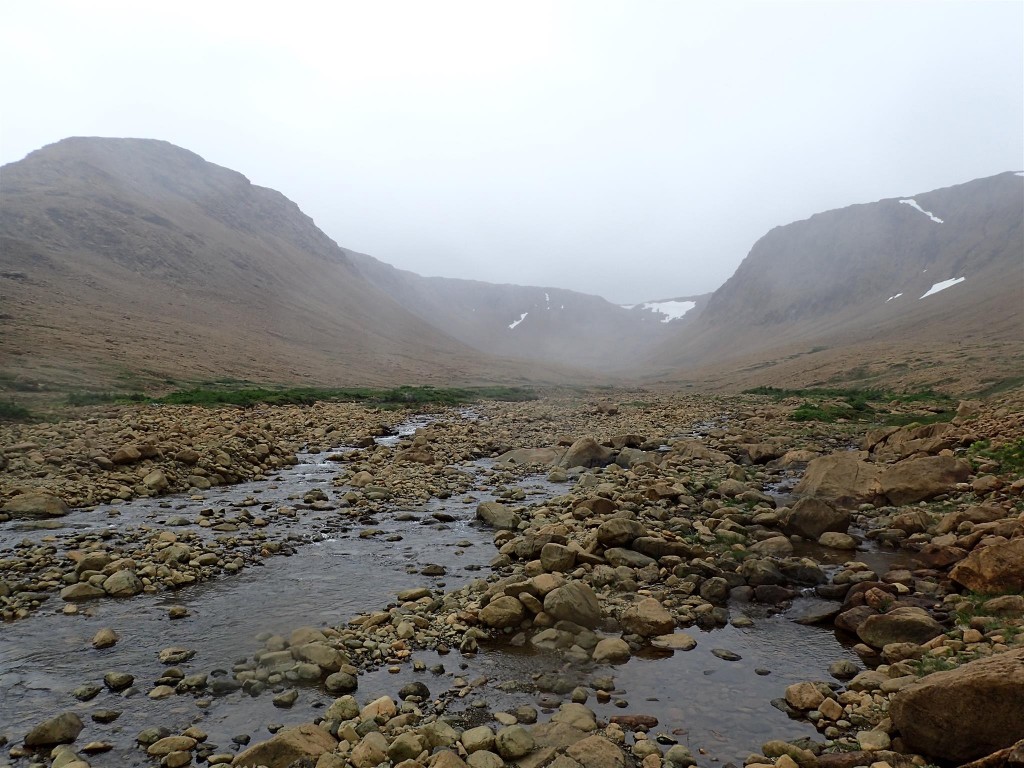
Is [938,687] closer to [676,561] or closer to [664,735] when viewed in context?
[664,735]

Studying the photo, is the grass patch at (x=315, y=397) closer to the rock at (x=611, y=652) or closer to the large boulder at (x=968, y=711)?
the rock at (x=611, y=652)

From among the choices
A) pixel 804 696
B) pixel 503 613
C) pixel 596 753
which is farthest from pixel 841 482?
pixel 596 753

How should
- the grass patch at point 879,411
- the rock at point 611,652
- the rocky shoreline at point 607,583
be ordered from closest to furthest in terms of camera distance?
the rocky shoreline at point 607,583, the rock at point 611,652, the grass patch at point 879,411

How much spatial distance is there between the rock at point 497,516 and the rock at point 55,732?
769 cm

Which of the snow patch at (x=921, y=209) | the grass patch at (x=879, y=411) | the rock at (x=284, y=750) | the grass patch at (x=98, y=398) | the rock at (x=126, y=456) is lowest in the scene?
the grass patch at (x=879, y=411)

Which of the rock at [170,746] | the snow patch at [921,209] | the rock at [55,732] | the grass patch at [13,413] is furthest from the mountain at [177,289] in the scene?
the snow patch at [921,209]

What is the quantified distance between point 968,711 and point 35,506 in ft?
48.8

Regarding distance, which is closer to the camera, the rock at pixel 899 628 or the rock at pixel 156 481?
the rock at pixel 899 628

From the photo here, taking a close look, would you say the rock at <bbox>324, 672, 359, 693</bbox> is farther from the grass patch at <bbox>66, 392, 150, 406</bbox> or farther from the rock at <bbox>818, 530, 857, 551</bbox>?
the grass patch at <bbox>66, 392, 150, 406</bbox>

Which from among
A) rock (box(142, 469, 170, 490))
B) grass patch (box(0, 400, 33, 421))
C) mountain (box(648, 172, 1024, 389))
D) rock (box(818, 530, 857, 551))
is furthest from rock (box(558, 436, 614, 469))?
mountain (box(648, 172, 1024, 389))

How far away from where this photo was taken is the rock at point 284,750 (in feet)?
15.6

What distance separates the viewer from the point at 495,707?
578 cm

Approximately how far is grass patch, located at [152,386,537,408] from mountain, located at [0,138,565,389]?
16.7ft

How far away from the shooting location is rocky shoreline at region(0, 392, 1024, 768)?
16.0 feet
